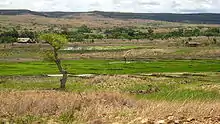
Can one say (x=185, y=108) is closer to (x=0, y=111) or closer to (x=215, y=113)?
(x=215, y=113)

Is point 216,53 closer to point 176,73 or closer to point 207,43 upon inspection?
point 207,43

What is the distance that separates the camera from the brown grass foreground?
869 cm

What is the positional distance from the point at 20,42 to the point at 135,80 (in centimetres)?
8177

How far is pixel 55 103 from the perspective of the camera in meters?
11.2

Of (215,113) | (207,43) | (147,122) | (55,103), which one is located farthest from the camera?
(207,43)

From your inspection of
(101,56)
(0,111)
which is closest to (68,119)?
(0,111)

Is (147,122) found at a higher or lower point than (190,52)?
higher

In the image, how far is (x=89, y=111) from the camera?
9.47 metres

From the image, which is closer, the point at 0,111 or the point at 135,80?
the point at 0,111

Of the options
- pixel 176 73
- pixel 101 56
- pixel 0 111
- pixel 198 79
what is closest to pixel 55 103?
pixel 0 111

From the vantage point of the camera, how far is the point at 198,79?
5178 centimetres

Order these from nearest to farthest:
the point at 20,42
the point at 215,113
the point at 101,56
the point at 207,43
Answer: the point at 215,113, the point at 101,56, the point at 207,43, the point at 20,42

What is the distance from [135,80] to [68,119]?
4065 cm

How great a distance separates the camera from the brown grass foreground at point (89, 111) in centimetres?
869
